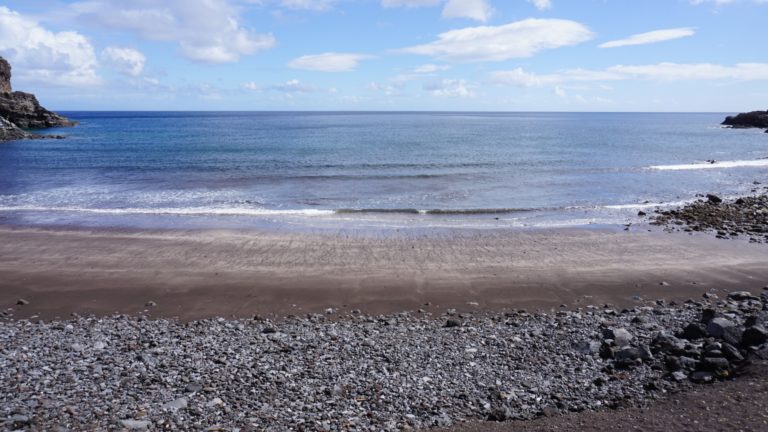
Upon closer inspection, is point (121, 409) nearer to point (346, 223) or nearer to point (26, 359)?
point (26, 359)

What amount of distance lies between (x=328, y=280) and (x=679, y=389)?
9349 millimetres

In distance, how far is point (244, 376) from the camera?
29.4 feet

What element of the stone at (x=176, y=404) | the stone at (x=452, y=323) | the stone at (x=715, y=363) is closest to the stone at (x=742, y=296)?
the stone at (x=715, y=363)

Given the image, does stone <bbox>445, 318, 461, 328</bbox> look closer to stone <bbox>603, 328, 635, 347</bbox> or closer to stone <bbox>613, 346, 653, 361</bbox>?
stone <bbox>603, 328, 635, 347</bbox>

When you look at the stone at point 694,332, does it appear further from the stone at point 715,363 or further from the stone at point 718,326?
the stone at point 715,363

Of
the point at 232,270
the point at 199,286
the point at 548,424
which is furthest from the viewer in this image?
the point at 232,270

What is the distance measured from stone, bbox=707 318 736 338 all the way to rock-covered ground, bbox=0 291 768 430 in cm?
3

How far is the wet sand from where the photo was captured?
13.3 metres

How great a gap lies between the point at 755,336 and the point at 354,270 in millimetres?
10248

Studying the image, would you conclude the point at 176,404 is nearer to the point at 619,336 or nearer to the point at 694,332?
the point at 619,336

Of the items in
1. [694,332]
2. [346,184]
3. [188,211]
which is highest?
[346,184]

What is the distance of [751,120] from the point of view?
395 feet

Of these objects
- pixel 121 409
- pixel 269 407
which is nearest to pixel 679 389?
pixel 269 407

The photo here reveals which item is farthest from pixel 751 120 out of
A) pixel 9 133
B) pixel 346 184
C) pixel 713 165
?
pixel 9 133
